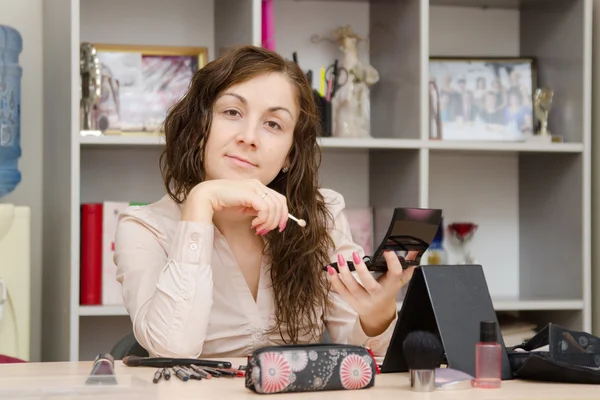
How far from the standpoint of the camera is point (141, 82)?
304cm

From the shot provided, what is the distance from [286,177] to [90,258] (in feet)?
3.40

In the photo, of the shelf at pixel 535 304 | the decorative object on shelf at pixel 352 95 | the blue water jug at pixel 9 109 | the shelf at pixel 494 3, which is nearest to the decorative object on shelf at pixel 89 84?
the blue water jug at pixel 9 109

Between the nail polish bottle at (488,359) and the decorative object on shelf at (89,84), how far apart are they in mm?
1875

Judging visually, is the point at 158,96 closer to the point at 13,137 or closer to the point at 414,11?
the point at 13,137

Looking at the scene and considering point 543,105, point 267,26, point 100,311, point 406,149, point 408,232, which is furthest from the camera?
point 543,105

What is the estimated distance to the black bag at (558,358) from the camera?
1.27 meters

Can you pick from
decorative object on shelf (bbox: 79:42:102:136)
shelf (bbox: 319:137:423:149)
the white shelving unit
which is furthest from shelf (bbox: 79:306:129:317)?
shelf (bbox: 319:137:423:149)

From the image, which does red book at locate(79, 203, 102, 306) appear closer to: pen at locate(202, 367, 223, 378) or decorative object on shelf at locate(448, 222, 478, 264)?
decorative object on shelf at locate(448, 222, 478, 264)

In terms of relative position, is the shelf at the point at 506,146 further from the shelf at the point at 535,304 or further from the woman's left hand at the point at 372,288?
the woman's left hand at the point at 372,288

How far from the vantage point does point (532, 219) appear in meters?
3.39

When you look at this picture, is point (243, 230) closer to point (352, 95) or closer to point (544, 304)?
point (352, 95)

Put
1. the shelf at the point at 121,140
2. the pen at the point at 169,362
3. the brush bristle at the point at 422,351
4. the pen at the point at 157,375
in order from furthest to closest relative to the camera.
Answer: the shelf at the point at 121,140 < the pen at the point at 169,362 < the pen at the point at 157,375 < the brush bristle at the point at 422,351

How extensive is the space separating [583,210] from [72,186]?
1.73m

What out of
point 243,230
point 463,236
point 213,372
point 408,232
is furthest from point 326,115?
point 213,372
